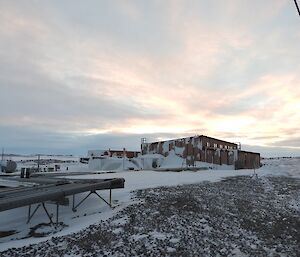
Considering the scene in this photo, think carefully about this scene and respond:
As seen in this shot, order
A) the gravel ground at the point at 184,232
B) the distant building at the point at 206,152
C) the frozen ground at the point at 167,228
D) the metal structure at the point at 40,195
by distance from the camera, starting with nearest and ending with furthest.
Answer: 1. the gravel ground at the point at 184,232
2. the frozen ground at the point at 167,228
3. the metal structure at the point at 40,195
4. the distant building at the point at 206,152

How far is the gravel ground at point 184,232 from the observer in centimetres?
824

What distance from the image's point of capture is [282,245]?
30.4ft

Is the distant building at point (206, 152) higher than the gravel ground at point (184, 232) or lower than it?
higher

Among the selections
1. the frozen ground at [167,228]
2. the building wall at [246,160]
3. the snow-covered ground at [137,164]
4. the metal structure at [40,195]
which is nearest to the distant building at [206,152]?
the building wall at [246,160]

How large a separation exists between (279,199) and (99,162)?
34.9 m

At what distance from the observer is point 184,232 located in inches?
374

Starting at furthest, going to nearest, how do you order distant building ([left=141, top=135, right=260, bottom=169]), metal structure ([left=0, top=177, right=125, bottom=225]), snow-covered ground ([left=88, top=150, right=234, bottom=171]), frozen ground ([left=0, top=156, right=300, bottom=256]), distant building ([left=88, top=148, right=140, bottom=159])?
1. distant building ([left=88, top=148, right=140, bottom=159])
2. distant building ([left=141, top=135, right=260, bottom=169])
3. snow-covered ground ([left=88, top=150, right=234, bottom=171])
4. metal structure ([left=0, top=177, right=125, bottom=225])
5. frozen ground ([left=0, top=156, right=300, bottom=256])

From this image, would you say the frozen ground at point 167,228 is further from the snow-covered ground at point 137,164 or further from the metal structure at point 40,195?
the snow-covered ground at point 137,164

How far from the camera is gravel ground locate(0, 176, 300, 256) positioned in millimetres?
8242

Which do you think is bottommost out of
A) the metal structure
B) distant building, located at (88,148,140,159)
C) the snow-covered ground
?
the metal structure

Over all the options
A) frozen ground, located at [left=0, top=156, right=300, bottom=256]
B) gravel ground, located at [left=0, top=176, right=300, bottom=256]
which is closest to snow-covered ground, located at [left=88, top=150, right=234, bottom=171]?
frozen ground, located at [left=0, top=156, right=300, bottom=256]

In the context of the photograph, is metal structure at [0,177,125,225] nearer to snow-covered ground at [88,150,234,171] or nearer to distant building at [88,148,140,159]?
snow-covered ground at [88,150,234,171]

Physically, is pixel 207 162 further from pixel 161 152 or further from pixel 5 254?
pixel 5 254

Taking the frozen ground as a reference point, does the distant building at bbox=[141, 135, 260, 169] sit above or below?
above
